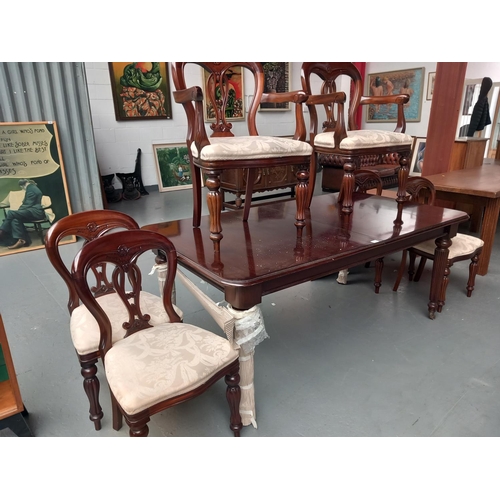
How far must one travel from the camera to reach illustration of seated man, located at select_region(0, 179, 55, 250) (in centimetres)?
346

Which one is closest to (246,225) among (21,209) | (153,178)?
(21,209)

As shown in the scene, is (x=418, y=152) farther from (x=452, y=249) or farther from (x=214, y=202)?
(x=214, y=202)

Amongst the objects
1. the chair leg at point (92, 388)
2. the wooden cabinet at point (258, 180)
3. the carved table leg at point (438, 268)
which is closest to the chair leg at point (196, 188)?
the chair leg at point (92, 388)

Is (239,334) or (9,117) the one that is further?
(9,117)

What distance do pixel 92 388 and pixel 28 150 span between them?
2.86 metres

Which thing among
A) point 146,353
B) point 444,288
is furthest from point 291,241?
point 444,288

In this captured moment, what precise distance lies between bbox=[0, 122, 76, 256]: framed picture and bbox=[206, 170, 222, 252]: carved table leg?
104 inches

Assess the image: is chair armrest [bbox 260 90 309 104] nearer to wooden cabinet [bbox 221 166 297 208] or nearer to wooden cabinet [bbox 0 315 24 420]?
wooden cabinet [bbox 0 315 24 420]

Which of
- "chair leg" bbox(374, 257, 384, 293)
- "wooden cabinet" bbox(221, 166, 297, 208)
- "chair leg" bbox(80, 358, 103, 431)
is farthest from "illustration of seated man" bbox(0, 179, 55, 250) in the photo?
"chair leg" bbox(374, 257, 384, 293)

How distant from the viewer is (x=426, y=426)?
151 centimetres

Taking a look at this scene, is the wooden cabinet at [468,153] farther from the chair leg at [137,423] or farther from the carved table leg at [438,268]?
the chair leg at [137,423]

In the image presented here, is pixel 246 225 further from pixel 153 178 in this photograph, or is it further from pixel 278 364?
pixel 153 178

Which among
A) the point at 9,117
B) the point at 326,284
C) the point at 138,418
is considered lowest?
the point at 326,284

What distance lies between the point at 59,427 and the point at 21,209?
2639 mm
